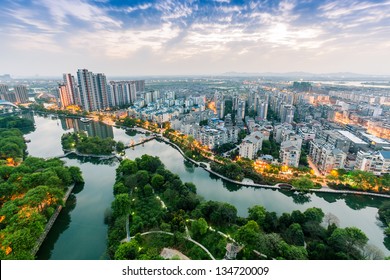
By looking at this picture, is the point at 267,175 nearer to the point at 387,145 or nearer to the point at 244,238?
the point at 244,238

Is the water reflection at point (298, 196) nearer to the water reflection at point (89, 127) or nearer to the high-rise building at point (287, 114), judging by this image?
the high-rise building at point (287, 114)

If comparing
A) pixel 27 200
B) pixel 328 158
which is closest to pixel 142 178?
pixel 27 200

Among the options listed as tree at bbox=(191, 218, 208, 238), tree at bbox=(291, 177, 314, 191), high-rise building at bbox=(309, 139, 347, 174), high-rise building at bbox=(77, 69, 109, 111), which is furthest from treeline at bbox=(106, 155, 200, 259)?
high-rise building at bbox=(77, 69, 109, 111)

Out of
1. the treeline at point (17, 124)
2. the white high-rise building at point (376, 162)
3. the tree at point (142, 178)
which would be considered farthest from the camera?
the treeline at point (17, 124)

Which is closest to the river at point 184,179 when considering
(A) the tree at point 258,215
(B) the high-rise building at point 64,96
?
(A) the tree at point 258,215

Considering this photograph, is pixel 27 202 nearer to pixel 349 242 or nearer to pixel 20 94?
pixel 349 242

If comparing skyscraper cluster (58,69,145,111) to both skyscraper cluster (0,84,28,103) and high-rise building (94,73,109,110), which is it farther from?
skyscraper cluster (0,84,28,103)
